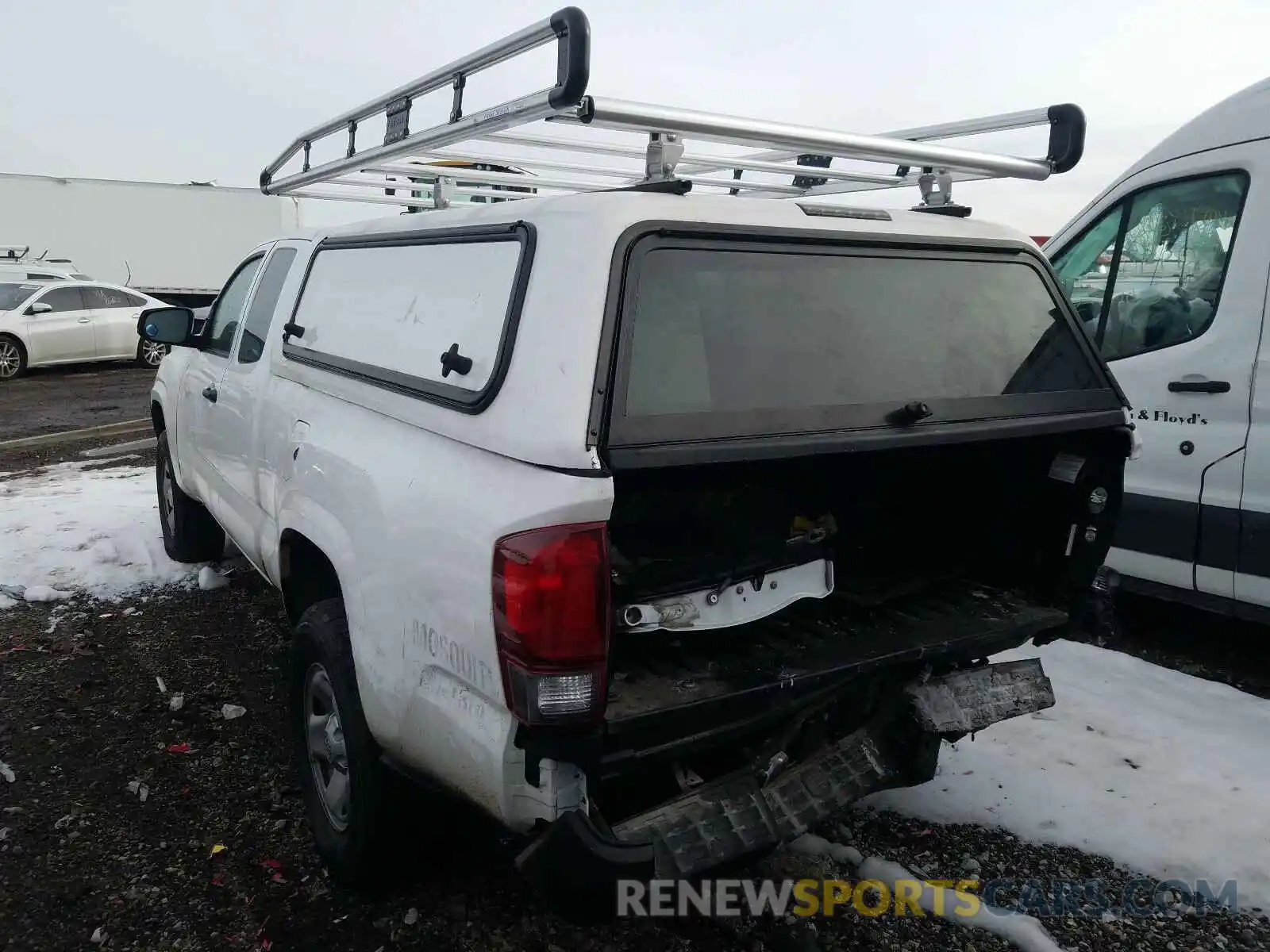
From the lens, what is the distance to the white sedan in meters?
15.0

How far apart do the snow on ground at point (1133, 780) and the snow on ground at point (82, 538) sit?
14.3ft

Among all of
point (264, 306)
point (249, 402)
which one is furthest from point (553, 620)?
point (264, 306)

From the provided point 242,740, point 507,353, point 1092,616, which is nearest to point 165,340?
point 242,740

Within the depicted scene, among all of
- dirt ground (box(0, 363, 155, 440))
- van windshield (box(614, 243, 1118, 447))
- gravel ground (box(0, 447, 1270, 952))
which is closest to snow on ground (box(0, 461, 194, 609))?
gravel ground (box(0, 447, 1270, 952))

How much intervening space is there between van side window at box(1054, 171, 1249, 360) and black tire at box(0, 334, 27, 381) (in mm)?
15317

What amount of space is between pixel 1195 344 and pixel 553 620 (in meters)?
3.48

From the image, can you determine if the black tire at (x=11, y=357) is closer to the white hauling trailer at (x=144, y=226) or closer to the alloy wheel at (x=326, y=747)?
the white hauling trailer at (x=144, y=226)

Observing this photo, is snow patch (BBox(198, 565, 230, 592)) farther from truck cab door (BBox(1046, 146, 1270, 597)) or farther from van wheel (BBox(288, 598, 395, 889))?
truck cab door (BBox(1046, 146, 1270, 597))

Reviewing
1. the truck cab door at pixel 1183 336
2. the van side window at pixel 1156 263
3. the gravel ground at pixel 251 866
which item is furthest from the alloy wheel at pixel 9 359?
the truck cab door at pixel 1183 336

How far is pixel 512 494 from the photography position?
2105mm

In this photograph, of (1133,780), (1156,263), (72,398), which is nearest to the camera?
(1133,780)

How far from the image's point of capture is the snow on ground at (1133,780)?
304 cm

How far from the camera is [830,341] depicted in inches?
102

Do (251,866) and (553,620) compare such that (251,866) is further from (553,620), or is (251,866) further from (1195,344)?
(1195,344)
